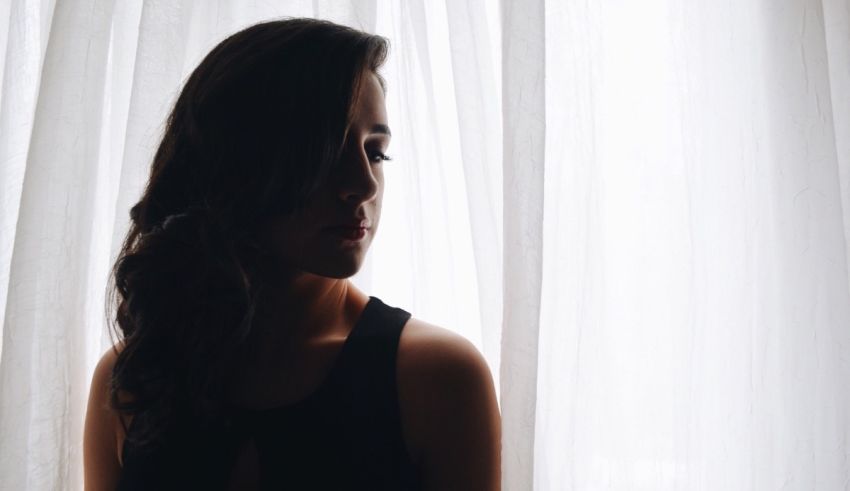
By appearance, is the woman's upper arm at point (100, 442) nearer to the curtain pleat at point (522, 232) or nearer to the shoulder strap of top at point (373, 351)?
the shoulder strap of top at point (373, 351)

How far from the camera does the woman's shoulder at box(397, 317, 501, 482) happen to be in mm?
852

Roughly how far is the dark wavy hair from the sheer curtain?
0.16 metres

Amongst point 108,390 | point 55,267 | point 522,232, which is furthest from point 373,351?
point 55,267

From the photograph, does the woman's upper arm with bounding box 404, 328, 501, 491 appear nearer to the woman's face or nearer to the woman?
the woman

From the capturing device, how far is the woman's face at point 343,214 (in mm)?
855

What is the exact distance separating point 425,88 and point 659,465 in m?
0.57

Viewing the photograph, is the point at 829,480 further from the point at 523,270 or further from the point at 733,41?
the point at 733,41

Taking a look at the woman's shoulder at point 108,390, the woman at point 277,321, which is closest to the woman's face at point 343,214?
the woman at point 277,321

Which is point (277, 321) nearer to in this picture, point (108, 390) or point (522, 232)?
point (108, 390)

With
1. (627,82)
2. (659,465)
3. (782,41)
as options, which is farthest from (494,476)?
(782,41)

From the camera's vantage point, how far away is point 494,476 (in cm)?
86

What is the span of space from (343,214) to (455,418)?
276 mm

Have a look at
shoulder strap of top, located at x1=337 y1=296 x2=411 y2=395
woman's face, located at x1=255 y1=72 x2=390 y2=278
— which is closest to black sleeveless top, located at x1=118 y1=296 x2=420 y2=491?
shoulder strap of top, located at x1=337 y1=296 x2=411 y2=395

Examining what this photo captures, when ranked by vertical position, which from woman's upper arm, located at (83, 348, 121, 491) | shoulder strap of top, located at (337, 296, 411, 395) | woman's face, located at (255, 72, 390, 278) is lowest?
woman's upper arm, located at (83, 348, 121, 491)
